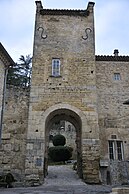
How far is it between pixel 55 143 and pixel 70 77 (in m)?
12.7

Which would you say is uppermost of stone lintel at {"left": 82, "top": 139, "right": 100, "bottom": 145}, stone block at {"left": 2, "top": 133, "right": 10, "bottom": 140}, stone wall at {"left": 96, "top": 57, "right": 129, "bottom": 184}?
stone wall at {"left": 96, "top": 57, "right": 129, "bottom": 184}

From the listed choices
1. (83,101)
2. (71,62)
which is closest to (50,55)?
(71,62)

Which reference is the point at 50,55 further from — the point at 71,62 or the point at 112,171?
the point at 112,171

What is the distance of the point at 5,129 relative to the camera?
12.8m

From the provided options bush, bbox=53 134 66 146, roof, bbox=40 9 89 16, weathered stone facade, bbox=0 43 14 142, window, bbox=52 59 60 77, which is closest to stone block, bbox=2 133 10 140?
weathered stone facade, bbox=0 43 14 142

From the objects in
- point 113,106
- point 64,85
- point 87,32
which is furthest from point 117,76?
point 64,85

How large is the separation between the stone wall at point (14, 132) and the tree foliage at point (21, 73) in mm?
14041

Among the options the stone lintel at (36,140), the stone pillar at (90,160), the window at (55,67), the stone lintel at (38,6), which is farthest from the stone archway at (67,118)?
the stone lintel at (38,6)

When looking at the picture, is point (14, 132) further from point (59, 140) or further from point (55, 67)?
point (59, 140)

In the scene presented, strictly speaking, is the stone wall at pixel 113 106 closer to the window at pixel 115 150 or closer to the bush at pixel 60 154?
the window at pixel 115 150

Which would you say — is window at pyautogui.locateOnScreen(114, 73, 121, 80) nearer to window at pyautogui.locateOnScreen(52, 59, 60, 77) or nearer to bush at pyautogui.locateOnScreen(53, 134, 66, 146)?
window at pyautogui.locateOnScreen(52, 59, 60, 77)

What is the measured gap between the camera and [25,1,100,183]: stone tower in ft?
40.4

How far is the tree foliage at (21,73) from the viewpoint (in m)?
28.0

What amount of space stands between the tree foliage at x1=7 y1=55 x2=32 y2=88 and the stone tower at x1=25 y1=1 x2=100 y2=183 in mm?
13318
